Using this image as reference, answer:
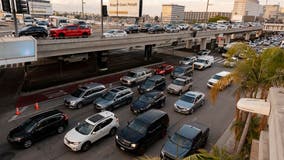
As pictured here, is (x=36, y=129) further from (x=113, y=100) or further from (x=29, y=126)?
(x=113, y=100)

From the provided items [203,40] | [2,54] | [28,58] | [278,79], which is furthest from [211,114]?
[203,40]

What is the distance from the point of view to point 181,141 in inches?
526

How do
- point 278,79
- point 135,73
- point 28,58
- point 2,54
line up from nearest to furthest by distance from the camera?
point 278,79 < point 2,54 < point 28,58 < point 135,73

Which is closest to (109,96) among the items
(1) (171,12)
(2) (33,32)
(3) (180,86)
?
(3) (180,86)

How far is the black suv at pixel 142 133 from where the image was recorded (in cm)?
1339

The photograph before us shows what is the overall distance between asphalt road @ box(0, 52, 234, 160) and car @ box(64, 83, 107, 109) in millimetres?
557

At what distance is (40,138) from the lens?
14672 millimetres

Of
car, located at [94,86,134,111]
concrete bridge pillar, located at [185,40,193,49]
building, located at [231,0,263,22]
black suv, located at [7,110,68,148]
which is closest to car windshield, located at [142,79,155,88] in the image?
car, located at [94,86,134,111]

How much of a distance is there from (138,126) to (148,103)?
16.3 ft

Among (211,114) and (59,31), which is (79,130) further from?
(59,31)

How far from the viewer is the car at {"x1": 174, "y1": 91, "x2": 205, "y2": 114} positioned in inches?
767

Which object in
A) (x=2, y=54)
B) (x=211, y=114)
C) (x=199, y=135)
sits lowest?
(x=211, y=114)

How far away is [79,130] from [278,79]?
40.8 ft

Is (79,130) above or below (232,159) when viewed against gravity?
below
